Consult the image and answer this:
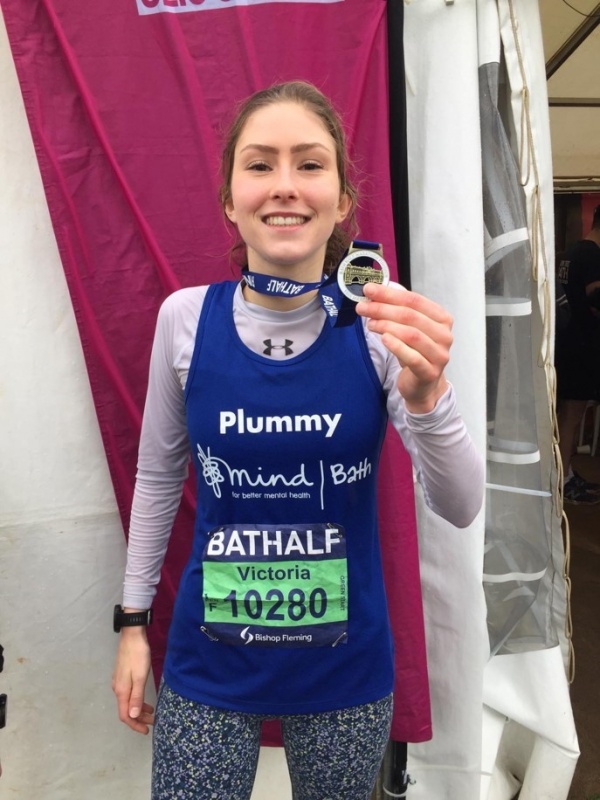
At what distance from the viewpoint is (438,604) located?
163 centimetres

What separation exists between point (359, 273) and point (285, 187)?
181 millimetres

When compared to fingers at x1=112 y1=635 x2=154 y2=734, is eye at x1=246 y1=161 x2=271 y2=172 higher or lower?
higher

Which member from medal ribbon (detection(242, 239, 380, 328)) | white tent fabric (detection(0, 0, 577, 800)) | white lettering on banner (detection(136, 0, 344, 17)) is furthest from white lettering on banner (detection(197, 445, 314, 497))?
white lettering on banner (detection(136, 0, 344, 17))

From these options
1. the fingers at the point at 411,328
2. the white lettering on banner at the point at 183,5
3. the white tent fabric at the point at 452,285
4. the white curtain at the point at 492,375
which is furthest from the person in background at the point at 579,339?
the fingers at the point at 411,328

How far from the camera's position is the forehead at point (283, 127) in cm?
97

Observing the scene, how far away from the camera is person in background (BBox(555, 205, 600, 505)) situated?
3.58 m

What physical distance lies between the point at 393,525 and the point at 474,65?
1.07m

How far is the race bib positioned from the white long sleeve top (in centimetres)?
18

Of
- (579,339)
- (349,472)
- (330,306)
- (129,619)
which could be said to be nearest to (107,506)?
(129,619)

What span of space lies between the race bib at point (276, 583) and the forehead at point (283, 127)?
61 centimetres

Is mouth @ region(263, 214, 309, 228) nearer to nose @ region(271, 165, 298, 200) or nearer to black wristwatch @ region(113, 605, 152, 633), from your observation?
nose @ region(271, 165, 298, 200)

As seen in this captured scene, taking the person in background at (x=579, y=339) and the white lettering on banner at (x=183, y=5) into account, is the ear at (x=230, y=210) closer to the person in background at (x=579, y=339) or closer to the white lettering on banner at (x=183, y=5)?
the white lettering on banner at (x=183, y=5)

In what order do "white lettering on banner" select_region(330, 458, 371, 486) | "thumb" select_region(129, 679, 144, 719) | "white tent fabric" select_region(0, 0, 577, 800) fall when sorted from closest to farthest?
"white lettering on banner" select_region(330, 458, 371, 486) < "thumb" select_region(129, 679, 144, 719) < "white tent fabric" select_region(0, 0, 577, 800)

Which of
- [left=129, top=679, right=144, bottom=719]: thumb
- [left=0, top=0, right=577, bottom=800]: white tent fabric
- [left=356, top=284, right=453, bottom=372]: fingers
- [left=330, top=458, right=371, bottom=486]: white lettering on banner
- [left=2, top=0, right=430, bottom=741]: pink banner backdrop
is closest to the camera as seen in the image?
[left=356, top=284, right=453, bottom=372]: fingers
